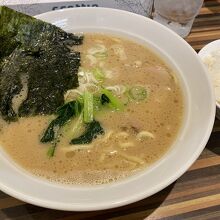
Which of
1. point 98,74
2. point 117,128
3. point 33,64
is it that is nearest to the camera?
point 117,128

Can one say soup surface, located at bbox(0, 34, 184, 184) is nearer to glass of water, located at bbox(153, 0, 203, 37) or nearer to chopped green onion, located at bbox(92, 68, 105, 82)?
chopped green onion, located at bbox(92, 68, 105, 82)

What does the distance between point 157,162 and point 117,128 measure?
265mm

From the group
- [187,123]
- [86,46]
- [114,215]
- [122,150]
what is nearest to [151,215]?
[114,215]

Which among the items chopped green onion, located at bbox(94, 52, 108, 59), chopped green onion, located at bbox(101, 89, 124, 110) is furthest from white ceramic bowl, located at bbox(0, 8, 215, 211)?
chopped green onion, located at bbox(101, 89, 124, 110)

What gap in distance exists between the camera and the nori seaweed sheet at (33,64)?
1510mm

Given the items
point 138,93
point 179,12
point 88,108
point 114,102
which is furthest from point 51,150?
point 179,12

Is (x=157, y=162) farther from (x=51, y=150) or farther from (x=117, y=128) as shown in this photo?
(x=51, y=150)

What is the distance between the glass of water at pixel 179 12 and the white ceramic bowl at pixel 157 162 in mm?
394

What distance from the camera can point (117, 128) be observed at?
146 cm

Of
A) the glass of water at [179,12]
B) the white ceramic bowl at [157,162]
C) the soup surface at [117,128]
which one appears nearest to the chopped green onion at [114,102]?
the soup surface at [117,128]

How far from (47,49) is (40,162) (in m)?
0.61

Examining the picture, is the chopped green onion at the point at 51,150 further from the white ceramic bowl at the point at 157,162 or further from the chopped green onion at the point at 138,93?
the chopped green onion at the point at 138,93

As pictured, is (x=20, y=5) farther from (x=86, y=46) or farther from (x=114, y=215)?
(x=114, y=215)

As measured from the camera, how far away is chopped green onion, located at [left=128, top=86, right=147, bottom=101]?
1.58 meters
